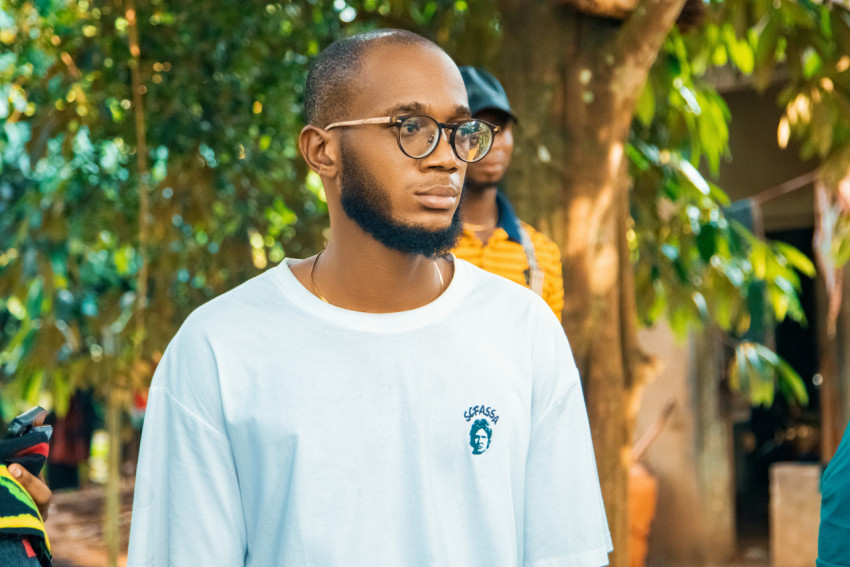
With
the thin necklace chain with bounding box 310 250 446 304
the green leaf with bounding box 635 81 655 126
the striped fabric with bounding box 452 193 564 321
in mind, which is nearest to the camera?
the thin necklace chain with bounding box 310 250 446 304

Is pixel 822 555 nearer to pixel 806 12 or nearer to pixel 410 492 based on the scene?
pixel 410 492

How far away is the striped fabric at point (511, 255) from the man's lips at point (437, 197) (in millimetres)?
1218

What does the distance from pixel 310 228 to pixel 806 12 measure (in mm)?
2331

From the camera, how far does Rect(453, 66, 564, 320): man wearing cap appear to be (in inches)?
111

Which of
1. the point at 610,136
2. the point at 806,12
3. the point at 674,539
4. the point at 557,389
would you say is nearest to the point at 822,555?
the point at 557,389

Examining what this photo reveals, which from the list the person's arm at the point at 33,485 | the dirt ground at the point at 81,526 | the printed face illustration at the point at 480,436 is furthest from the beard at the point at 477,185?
the dirt ground at the point at 81,526

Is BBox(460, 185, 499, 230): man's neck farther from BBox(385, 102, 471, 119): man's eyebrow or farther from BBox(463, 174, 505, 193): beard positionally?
BBox(385, 102, 471, 119): man's eyebrow

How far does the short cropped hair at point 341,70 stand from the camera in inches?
62.4

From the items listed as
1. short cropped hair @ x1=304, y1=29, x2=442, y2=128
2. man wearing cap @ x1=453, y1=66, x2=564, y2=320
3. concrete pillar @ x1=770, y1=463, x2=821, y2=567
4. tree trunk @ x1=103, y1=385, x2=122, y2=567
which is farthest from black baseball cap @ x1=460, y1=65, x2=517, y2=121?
concrete pillar @ x1=770, y1=463, x2=821, y2=567

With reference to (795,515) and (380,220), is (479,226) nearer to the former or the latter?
(380,220)

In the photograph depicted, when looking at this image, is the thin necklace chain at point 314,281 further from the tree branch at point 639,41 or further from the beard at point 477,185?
the tree branch at point 639,41

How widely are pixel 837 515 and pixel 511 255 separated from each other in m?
1.33

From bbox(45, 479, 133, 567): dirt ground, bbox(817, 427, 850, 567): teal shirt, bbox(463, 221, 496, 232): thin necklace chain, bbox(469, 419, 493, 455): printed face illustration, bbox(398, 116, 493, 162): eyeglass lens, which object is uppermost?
bbox(398, 116, 493, 162): eyeglass lens

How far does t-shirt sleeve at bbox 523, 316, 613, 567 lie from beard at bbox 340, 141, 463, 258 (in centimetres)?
23
